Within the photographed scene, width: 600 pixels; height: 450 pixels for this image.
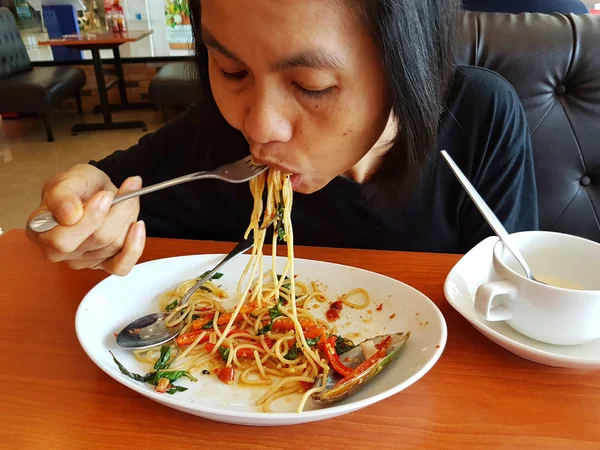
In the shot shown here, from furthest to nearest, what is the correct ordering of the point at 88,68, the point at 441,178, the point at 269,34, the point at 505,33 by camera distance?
the point at 88,68 → the point at 505,33 → the point at 441,178 → the point at 269,34

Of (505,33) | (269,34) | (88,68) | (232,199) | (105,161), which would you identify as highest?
(269,34)

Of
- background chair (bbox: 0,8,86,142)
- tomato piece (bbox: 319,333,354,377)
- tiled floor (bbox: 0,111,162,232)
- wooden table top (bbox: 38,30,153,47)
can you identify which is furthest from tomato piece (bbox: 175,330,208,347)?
wooden table top (bbox: 38,30,153,47)

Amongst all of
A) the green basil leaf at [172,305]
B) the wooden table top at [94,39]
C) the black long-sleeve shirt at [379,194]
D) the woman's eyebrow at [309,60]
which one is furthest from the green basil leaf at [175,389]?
the wooden table top at [94,39]

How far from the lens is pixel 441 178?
53.7 inches

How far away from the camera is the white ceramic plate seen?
73 centimetres

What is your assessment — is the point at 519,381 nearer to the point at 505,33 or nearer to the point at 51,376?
the point at 51,376

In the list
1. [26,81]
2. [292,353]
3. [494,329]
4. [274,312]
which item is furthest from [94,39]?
[494,329]

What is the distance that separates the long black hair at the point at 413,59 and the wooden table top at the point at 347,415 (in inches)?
14.9

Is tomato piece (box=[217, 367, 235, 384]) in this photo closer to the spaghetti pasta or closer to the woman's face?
the spaghetti pasta

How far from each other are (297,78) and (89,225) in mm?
403

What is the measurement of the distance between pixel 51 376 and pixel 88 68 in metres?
6.44

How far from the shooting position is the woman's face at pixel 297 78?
0.79 m

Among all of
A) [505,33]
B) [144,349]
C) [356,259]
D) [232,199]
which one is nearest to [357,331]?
[356,259]

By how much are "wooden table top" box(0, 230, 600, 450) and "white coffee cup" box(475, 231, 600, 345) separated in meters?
0.08
